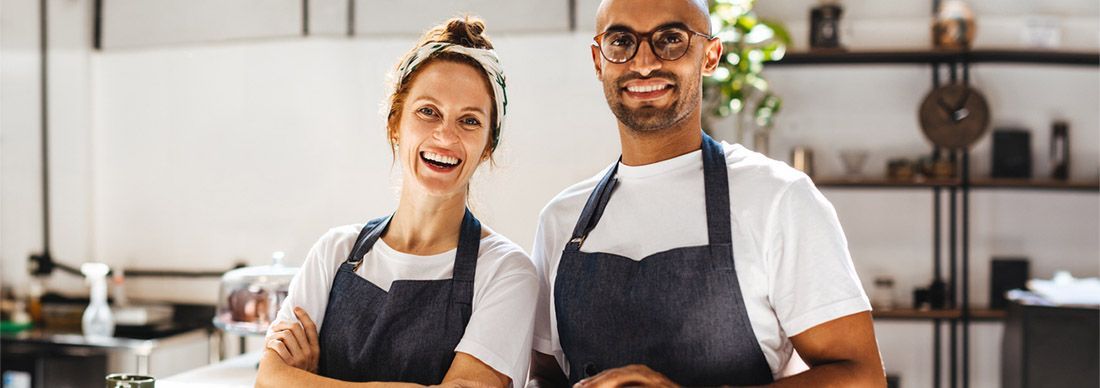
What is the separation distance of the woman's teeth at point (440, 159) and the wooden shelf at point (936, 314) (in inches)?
143

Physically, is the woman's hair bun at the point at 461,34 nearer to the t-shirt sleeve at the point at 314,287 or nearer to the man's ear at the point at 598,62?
the man's ear at the point at 598,62

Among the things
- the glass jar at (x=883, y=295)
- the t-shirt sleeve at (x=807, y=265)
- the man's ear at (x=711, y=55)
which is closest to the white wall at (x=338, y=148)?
the glass jar at (x=883, y=295)

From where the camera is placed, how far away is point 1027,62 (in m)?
5.26

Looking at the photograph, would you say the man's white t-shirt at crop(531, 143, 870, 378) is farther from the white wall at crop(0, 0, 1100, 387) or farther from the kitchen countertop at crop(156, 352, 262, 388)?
the white wall at crop(0, 0, 1100, 387)

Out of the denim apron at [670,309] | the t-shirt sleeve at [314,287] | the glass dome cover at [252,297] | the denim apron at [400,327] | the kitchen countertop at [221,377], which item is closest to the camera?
the denim apron at [670,309]

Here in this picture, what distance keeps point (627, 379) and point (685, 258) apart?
0.30 meters

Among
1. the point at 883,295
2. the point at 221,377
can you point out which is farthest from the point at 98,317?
the point at 883,295

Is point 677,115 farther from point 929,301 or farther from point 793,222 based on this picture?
point 929,301

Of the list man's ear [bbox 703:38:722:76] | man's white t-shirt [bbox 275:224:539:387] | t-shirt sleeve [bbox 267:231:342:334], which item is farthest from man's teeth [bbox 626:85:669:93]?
t-shirt sleeve [bbox 267:231:342:334]

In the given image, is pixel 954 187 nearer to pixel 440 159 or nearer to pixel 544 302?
pixel 544 302

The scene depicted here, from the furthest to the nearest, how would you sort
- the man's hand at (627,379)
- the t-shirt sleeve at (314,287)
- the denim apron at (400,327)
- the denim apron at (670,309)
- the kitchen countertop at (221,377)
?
the kitchen countertop at (221,377)
the t-shirt sleeve at (314,287)
the denim apron at (400,327)
the denim apron at (670,309)
the man's hand at (627,379)

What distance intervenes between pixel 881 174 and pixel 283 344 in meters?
4.34

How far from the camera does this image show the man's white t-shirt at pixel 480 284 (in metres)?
1.81

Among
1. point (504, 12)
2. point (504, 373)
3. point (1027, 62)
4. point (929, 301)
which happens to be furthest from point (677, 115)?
point (1027, 62)
